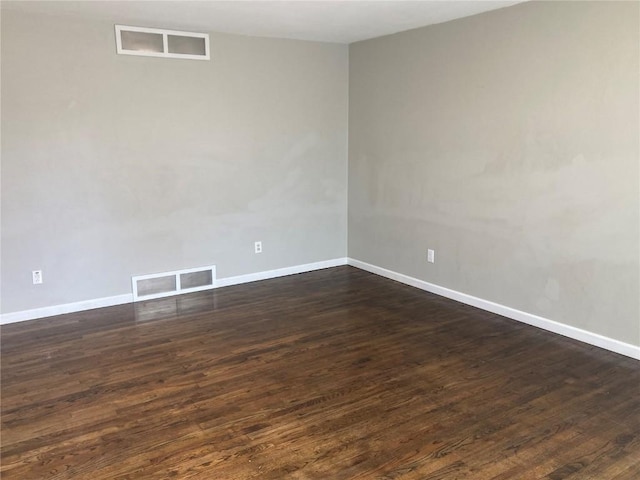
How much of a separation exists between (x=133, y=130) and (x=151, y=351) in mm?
1900

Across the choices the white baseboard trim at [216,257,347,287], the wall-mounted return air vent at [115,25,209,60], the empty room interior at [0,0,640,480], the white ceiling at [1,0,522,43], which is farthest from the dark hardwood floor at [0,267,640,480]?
the white ceiling at [1,0,522,43]

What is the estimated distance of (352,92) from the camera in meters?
5.30

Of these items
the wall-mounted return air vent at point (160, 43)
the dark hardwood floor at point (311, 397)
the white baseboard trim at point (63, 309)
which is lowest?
the dark hardwood floor at point (311, 397)

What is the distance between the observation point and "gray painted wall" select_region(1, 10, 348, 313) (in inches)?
153

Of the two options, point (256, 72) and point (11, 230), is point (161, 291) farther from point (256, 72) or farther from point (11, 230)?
point (256, 72)

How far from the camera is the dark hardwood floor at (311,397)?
229cm

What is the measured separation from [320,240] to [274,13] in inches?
95.7

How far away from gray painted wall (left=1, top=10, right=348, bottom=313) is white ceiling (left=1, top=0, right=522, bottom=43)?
273mm

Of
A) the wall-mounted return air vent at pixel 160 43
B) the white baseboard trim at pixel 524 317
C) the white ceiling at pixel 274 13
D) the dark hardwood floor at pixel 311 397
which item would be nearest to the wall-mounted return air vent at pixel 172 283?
the dark hardwood floor at pixel 311 397

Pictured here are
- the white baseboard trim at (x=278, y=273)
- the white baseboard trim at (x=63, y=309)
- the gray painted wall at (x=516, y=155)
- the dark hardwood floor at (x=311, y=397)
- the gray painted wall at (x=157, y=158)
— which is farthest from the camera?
the white baseboard trim at (x=278, y=273)

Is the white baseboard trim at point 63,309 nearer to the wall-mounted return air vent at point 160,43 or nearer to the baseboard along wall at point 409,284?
the baseboard along wall at point 409,284

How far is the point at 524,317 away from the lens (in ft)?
12.8

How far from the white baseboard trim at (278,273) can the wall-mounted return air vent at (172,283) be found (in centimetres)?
14

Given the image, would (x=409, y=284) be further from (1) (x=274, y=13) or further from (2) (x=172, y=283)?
(1) (x=274, y=13)
